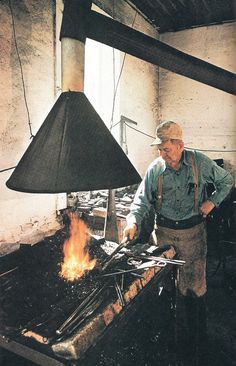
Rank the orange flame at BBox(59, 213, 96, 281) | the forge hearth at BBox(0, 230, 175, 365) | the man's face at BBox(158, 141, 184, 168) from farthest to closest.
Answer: the man's face at BBox(158, 141, 184, 168), the orange flame at BBox(59, 213, 96, 281), the forge hearth at BBox(0, 230, 175, 365)

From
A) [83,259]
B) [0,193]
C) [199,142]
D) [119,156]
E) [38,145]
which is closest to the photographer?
[38,145]

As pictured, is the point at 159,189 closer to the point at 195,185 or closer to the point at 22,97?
the point at 195,185

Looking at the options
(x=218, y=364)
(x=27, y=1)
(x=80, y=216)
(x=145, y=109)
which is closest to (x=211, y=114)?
(x=145, y=109)

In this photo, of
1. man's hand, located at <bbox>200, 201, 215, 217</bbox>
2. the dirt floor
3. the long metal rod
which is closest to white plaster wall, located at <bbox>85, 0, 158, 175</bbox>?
man's hand, located at <bbox>200, 201, 215, 217</bbox>

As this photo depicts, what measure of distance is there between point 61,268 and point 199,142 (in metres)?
6.24

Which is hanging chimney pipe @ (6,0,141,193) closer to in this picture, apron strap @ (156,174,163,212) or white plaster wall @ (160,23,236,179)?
apron strap @ (156,174,163,212)

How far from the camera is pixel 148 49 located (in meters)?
2.93

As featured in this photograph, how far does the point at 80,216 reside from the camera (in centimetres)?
475

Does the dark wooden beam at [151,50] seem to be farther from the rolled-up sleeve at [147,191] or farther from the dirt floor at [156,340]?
the dirt floor at [156,340]

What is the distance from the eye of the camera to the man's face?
3.48 meters

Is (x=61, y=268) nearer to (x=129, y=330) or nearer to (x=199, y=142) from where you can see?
(x=129, y=330)

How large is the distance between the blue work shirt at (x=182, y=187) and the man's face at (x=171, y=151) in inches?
4.5

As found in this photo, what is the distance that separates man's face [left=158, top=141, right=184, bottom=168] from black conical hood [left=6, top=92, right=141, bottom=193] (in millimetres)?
1137

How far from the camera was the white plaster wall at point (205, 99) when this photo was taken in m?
A: 7.51
